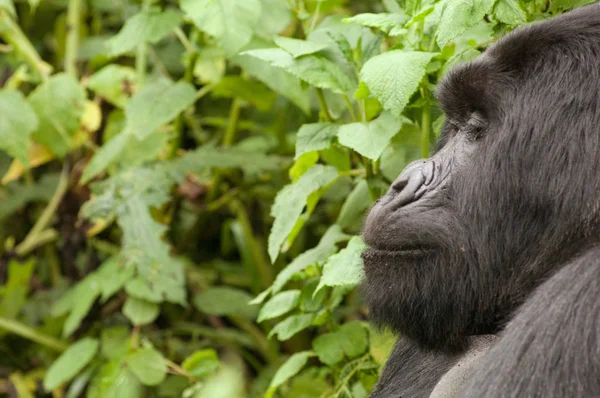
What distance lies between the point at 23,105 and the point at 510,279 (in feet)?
7.26

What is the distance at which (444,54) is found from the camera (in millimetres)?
2240

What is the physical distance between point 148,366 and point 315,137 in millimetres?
1099

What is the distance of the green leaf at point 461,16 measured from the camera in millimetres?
1931

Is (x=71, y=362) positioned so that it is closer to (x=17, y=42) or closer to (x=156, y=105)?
(x=156, y=105)

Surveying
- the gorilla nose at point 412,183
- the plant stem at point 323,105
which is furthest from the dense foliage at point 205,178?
the gorilla nose at point 412,183

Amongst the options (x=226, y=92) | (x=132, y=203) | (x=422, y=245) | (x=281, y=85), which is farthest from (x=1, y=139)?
(x=422, y=245)

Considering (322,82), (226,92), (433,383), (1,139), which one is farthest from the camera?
(226,92)

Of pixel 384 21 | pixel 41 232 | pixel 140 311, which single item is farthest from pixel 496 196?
pixel 41 232

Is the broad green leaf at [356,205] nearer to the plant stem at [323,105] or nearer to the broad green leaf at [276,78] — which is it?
the plant stem at [323,105]

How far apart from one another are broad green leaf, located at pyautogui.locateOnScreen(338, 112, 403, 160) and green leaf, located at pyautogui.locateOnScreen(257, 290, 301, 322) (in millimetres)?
518

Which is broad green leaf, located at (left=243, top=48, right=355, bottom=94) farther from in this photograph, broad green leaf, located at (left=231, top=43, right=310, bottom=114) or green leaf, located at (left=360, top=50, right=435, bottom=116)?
broad green leaf, located at (left=231, top=43, right=310, bottom=114)

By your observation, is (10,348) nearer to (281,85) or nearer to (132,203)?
(132,203)

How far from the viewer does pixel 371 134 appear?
2.17 metres

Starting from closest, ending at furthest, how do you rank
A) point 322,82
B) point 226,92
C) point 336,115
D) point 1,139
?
point 322,82
point 336,115
point 1,139
point 226,92
